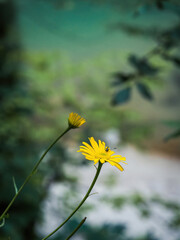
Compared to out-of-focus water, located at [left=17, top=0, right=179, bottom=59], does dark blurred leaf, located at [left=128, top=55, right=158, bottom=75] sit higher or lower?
lower

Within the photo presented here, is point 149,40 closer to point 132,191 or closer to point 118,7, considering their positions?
point 118,7

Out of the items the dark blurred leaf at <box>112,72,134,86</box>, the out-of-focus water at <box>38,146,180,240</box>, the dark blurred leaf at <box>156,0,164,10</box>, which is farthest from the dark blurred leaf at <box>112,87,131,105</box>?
the out-of-focus water at <box>38,146,180,240</box>

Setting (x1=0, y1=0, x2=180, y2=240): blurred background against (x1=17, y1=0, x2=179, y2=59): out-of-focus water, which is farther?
(x1=17, y1=0, x2=179, y2=59): out-of-focus water

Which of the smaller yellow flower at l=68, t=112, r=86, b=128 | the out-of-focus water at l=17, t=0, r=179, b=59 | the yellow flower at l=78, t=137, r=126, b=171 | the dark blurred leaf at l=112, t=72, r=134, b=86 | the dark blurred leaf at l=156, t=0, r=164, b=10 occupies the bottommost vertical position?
the yellow flower at l=78, t=137, r=126, b=171

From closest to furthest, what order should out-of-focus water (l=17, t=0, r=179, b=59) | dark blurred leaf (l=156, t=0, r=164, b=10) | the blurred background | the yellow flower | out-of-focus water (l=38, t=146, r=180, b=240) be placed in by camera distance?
the yellow flower → dark blurred leaf (l=156, t=0, r=164, b=10) → out-of-focus water (l=38, t=146, r=180, b=240) → the blurred background → out-of-focus water (l=17, t=0, r=179, b=59)

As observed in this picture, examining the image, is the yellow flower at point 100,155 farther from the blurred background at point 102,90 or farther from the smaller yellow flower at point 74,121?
the blurred background at point 102,90

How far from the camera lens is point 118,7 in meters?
1.92

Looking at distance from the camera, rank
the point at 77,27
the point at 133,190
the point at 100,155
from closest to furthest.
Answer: the point at 100,155, the point at 133,190, the point at 77,27

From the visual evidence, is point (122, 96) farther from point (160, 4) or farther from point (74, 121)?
point (74, 121)

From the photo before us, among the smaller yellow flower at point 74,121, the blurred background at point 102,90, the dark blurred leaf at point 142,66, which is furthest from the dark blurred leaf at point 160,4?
the blurred background at point 102,90

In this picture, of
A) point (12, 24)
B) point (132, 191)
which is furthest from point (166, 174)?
point (12, 24)

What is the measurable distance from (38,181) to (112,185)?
2.16ft

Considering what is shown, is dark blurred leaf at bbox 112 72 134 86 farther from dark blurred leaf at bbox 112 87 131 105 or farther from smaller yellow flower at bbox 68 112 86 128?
smaller yellow flower at bbox 68 112 86 128

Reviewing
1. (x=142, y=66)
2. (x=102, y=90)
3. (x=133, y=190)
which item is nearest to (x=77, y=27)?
(x=102, y=90)
